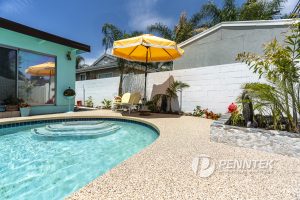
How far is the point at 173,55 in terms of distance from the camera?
7781 millimetres

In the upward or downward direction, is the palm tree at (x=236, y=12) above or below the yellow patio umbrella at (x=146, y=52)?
above

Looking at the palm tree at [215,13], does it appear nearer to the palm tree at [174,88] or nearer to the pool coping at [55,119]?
the palm tree at [174,88]

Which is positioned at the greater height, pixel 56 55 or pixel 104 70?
pixel 104 70

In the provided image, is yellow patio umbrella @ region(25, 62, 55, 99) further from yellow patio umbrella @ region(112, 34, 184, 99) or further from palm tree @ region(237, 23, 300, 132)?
palm tree @ region(237, 23, 300, 132)

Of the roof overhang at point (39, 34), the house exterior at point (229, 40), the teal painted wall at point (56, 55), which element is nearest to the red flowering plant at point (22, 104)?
the teal painted wall at point (56, 55)

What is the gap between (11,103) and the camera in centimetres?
666

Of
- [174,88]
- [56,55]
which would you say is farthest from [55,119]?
[174,88]

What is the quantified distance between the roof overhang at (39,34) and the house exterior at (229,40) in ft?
19.5

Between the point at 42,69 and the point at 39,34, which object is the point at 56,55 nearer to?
the point at 42,69

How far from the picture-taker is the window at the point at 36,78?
728 cm

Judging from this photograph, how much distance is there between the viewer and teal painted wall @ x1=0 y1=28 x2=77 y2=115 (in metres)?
6.78

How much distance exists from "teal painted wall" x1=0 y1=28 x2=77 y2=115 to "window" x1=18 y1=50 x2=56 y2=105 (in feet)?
→ 0.73

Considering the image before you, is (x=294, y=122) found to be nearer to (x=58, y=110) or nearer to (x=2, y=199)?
(x=2, y=199)

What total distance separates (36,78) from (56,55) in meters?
1.49
